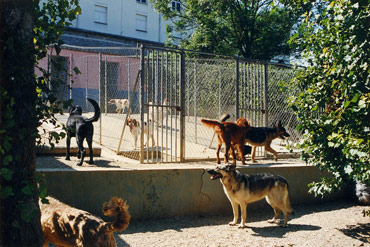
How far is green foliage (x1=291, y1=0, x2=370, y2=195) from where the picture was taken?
443cm

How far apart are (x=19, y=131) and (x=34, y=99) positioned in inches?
11.2

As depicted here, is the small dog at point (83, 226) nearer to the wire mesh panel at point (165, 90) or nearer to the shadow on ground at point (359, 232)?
the shadow on ground at point (359, 232)

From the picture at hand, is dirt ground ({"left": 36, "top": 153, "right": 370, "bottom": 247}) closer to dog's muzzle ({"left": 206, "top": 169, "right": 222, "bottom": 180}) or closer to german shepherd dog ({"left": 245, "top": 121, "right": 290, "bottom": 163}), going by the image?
dog's muzzle ({"left": 206, "top": 169, "right": 222, "bottom": 180})

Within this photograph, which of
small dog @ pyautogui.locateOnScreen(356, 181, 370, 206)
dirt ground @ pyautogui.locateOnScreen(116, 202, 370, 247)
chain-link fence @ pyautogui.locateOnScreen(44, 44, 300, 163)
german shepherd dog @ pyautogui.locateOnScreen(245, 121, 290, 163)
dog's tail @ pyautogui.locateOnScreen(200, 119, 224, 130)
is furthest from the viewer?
german shepherd dog @ pyautogui.locateOnScreen(245, 121, 290, 163)

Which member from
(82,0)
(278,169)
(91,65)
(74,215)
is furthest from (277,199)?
(82,0)

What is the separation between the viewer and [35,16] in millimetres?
3412

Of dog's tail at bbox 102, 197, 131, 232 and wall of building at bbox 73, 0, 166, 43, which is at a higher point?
wall of building at bbox 73, 0, 166, 43

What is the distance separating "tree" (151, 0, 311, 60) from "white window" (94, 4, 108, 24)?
12.3 metres

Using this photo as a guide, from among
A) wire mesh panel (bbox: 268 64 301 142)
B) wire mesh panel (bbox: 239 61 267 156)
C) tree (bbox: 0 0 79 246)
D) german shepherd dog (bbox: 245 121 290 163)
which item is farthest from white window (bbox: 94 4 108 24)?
tree (bbox: 0 0 79 246)

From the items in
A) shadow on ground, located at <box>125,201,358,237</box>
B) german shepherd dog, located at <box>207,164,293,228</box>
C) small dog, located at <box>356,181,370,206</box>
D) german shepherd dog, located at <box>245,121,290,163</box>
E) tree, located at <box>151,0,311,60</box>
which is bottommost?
shadow on ground, located at <box>125,201,358,237</box>

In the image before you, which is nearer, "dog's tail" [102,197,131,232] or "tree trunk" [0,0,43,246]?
"tree trunk" [0,0,43,246]

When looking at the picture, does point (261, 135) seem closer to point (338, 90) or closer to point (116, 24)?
point (338, 90)

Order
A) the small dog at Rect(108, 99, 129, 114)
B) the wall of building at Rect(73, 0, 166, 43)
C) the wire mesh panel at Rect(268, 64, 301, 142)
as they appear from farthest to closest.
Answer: the wall of building at Rect(73, 0, 166, 43), the small dog at Rect(108, 99, 129, 114), the wire mesh panel at Rect(268, 64, 301, 142)

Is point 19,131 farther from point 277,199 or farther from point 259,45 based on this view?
point 259,45
